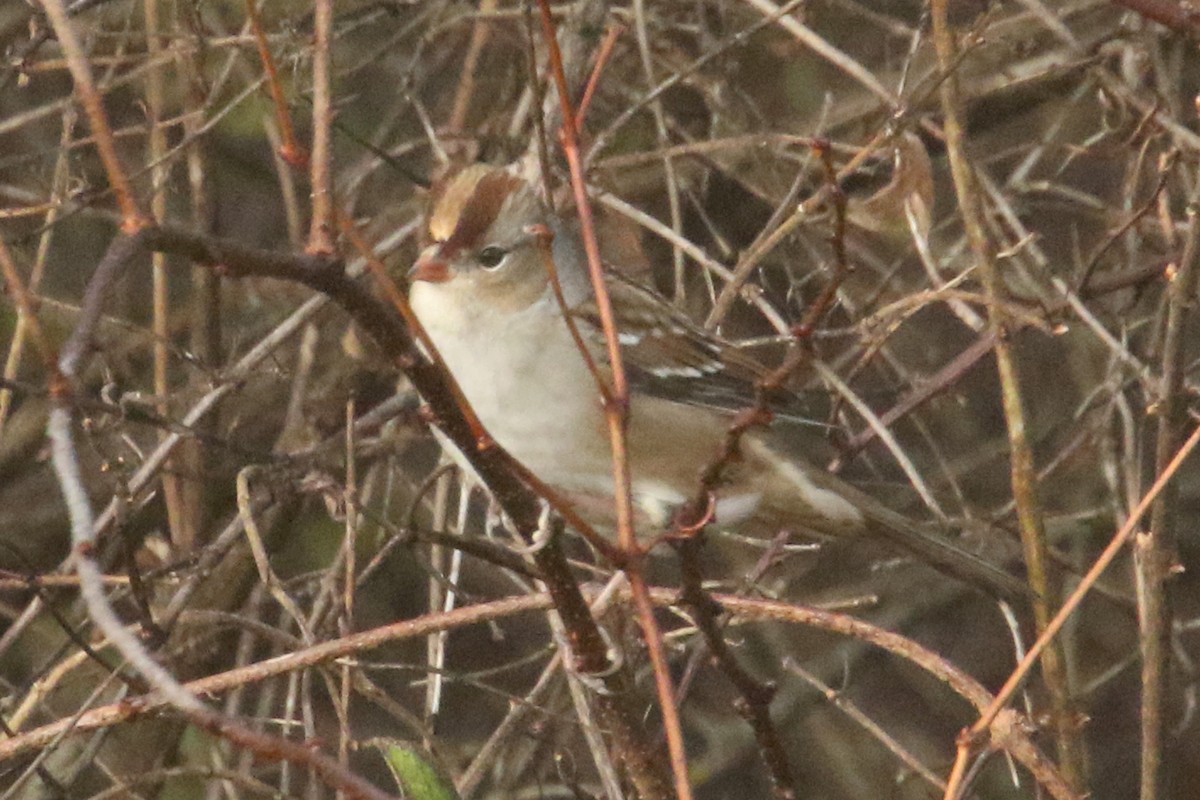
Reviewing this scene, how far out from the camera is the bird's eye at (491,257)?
2.90 metres

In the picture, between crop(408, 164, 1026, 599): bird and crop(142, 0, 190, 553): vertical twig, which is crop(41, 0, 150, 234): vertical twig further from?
crop(142, 0, 190, 553): vertical twig

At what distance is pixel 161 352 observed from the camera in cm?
335

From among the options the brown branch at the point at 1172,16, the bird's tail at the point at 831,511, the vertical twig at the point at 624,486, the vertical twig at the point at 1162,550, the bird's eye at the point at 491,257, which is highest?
the brown branch at the point at 1172,16

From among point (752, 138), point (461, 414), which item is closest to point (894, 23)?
point (752, 138)

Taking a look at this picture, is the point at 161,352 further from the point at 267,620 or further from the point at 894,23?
the point at 894,23

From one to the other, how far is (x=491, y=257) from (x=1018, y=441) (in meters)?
0.95

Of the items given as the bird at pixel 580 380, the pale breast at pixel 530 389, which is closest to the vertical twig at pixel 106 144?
the bird at pixel 580 380

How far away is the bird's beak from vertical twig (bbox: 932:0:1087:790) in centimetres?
85

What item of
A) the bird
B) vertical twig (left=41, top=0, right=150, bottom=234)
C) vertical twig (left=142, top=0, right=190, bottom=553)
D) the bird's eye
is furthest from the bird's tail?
vertical twig (left=41, top=0, right=150, bottom=234)

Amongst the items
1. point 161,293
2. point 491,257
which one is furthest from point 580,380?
point 161,293

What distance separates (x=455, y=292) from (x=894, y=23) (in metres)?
1.17

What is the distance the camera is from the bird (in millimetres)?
2848

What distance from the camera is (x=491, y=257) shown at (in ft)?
9.57

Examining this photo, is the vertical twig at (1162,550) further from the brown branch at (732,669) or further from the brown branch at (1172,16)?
the brown branch at (732,669)
